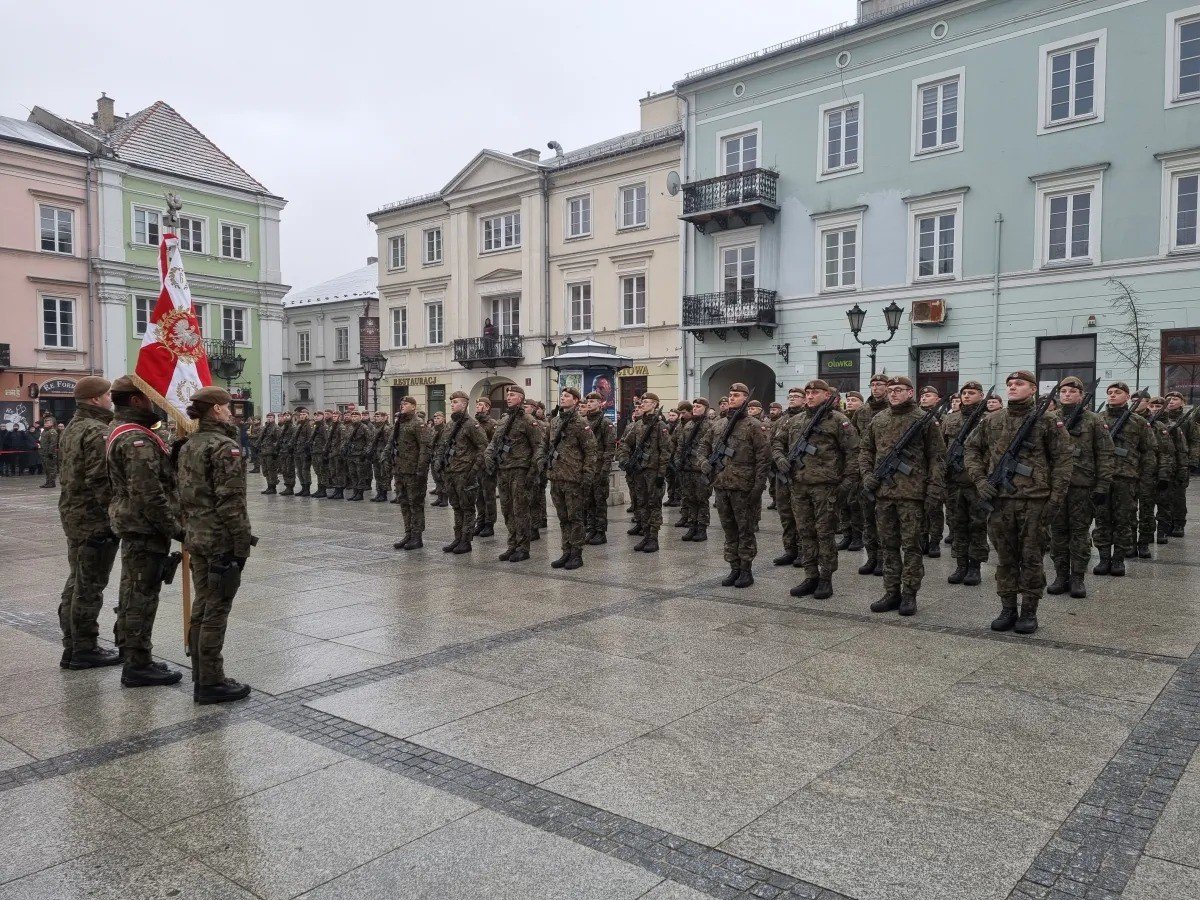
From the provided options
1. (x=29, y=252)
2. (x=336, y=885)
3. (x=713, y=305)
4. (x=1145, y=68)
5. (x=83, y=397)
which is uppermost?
(x=1145, y=68)

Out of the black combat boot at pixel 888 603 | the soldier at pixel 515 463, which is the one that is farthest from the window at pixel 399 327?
the black combat boot at pixel 888 603

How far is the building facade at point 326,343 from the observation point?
46906 mm

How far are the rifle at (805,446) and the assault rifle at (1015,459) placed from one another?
1.69 meters

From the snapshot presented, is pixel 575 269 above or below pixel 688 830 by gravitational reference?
above

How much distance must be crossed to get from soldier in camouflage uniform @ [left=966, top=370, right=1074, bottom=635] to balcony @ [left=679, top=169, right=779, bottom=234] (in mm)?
20929

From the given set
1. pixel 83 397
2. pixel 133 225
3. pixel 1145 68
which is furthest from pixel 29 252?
pixel 1145 68

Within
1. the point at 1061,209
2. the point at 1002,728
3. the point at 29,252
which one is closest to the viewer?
the point at 1002,728

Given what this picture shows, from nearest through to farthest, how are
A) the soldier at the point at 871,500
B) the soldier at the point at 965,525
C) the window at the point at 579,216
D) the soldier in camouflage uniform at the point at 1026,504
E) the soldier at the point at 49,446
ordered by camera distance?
the soldier in camouflage uniform at the point at 1026,504 < the soldier at the point at 871,500 < the soldier at the point at 965,525 < the soldier at the point at 49,446 < the window at the point at 579,216

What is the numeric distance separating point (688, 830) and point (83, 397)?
17.1ft

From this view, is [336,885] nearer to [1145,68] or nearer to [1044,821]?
[1044,821]

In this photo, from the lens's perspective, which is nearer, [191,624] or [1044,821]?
[1044,821]

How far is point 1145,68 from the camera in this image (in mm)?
20750

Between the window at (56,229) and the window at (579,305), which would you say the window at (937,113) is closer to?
the window at (579,305)

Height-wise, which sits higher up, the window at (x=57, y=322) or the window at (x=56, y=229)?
the window at (x=56, y=229)
